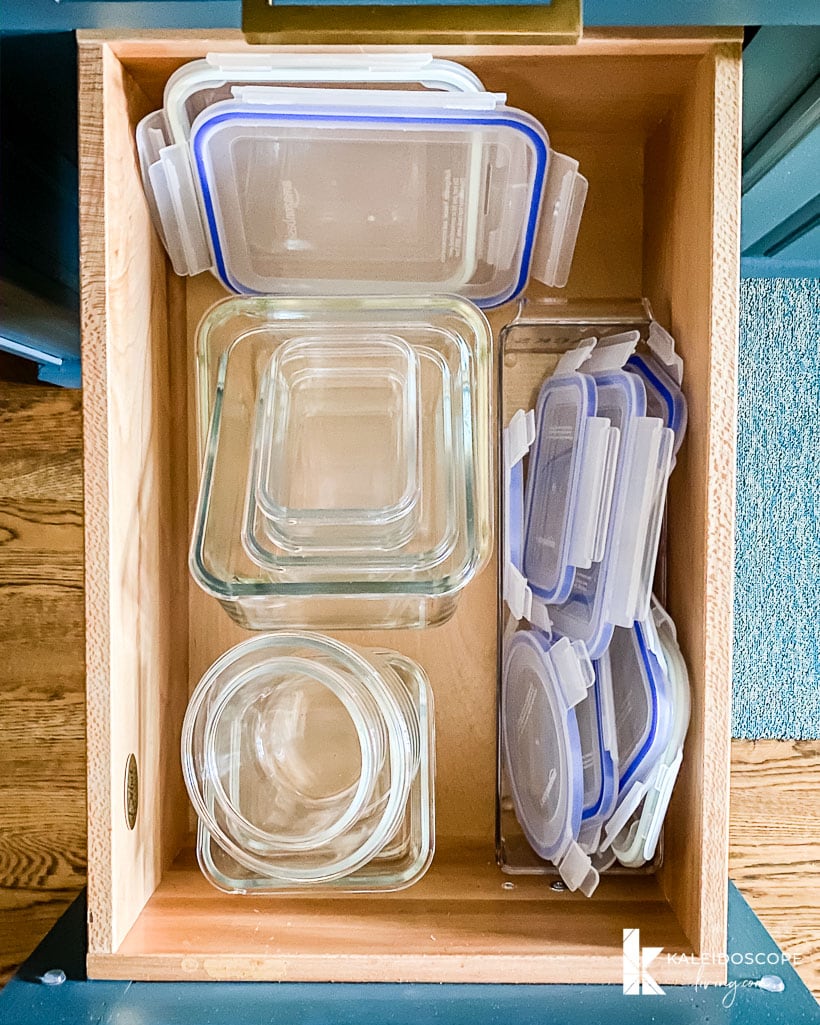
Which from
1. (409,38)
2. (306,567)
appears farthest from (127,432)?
(409,38)

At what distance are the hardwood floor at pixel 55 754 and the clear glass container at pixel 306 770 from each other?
0.60m

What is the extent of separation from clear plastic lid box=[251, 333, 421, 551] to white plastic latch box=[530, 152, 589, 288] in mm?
120

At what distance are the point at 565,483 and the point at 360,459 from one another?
0.47 feet

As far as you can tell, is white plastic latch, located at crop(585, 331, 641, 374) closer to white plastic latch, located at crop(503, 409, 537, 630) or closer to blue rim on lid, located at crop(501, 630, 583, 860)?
white plastic latch, located at crop(503, 409, 537, 630)

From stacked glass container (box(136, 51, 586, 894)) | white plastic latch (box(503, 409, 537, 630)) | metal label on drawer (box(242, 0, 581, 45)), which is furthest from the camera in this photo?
white plastic latch (box(503, 409, 537, 630))

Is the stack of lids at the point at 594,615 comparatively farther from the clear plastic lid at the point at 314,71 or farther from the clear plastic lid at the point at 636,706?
the clear plastic lid at the point at 314,71

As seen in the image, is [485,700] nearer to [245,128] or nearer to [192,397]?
[192,397]

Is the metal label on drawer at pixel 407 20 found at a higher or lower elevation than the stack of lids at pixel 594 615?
higher

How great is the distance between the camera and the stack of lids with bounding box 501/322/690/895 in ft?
1.87

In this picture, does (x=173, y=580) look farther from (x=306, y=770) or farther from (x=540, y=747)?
(x=540, y=747)

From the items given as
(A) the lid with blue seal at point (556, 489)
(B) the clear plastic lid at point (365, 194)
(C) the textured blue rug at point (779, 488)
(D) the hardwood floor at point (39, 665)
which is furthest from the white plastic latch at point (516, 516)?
(D) the hardwood floor at point (39, 665)

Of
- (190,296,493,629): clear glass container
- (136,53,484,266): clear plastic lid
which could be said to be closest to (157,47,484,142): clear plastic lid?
(136,53,484,266): clear plastic lid

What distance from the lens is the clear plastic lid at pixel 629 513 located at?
57cm

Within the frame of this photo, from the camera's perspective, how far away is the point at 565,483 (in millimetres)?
655
